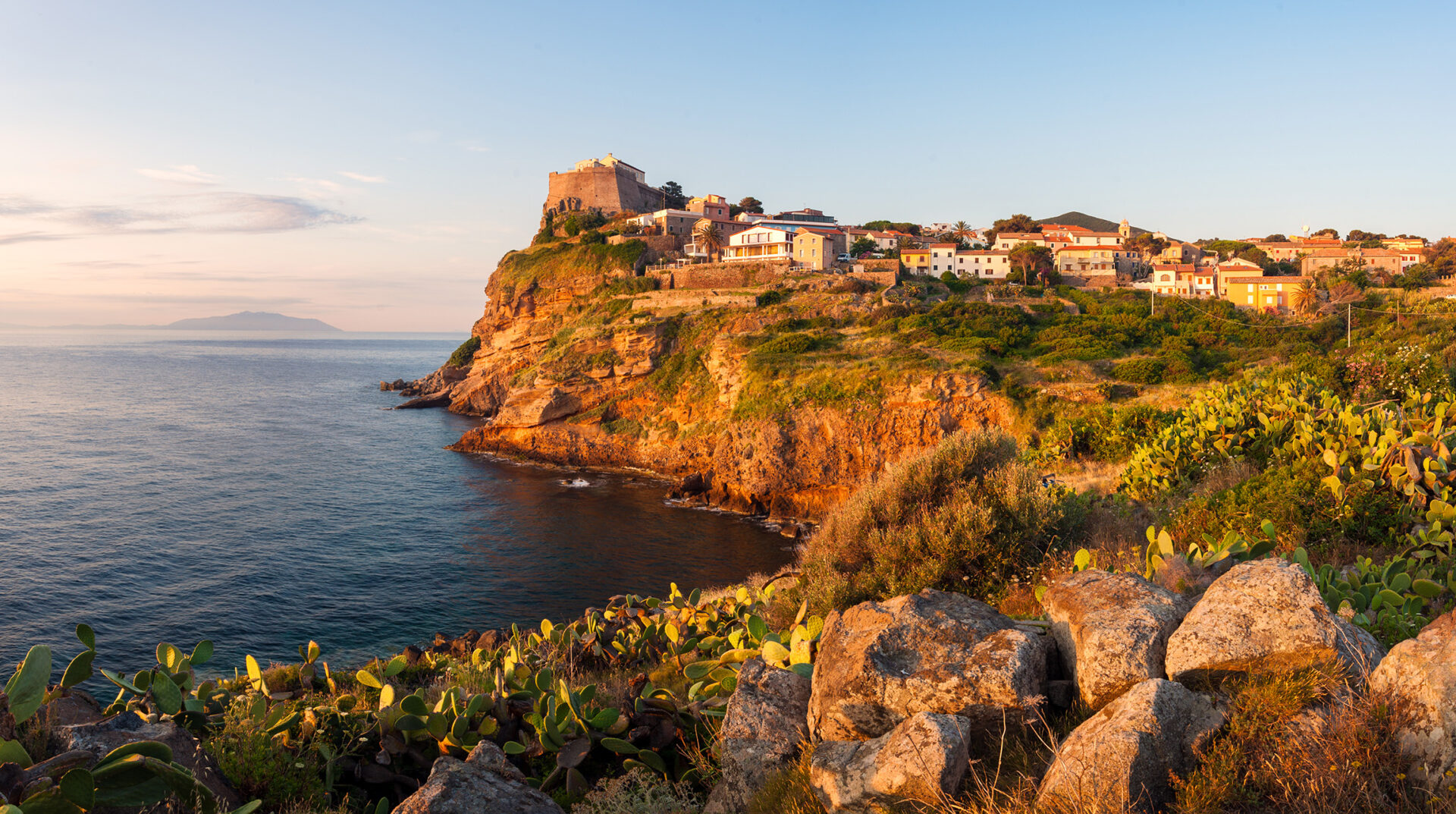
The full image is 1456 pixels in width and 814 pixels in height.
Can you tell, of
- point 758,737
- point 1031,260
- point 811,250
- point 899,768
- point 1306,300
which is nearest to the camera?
point 899,768

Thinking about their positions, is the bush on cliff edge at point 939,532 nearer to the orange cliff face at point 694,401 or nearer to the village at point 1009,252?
the orange cliff face at point 694,401

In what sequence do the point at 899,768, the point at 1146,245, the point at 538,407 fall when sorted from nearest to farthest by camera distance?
the point at 899,768 < the point at 538,407 < the point at 1146,245

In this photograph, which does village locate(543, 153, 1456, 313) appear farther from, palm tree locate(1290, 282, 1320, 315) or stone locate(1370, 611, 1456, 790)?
stone locate(1370, 611, 1456, 790)

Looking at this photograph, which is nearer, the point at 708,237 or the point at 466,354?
the point at 708,237

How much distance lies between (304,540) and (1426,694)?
3601 centimetres

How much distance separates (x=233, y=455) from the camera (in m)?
48.3

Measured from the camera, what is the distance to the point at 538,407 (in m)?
51.4

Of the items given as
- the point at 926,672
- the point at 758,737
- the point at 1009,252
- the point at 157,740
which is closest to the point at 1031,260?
the point at 1009,252

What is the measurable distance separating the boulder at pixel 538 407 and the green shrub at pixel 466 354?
1268 inches

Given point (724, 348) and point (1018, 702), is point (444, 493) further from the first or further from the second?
point (1018, 702)

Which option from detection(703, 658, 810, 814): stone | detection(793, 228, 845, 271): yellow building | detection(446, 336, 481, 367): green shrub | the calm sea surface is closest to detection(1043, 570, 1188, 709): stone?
detection(703, 658, 810, 814): stone

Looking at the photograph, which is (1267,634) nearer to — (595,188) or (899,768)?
(899,768)

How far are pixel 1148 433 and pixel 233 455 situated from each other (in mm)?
53711

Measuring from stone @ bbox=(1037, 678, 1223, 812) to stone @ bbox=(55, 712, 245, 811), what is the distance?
491 cm
